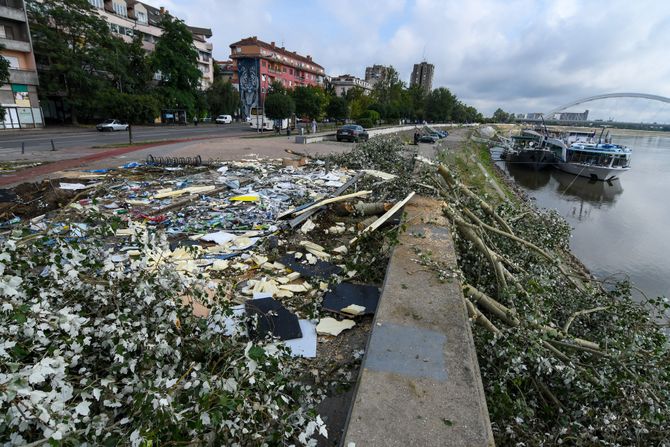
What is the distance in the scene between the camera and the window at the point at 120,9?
137 ft

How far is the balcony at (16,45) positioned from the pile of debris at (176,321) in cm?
3117

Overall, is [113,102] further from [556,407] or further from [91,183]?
[556,407]

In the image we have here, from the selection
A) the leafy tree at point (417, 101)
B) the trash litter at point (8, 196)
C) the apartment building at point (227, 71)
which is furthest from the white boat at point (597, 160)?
the apartment building at point (227, 71)

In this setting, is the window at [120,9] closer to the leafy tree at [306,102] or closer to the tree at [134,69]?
the tree at [134,69]

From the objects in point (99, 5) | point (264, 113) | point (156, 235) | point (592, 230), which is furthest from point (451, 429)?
point (99, 5)

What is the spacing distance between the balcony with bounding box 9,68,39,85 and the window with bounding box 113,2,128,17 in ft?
58.9

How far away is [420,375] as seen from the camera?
8.55 feet

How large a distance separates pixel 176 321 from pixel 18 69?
37.9 metres

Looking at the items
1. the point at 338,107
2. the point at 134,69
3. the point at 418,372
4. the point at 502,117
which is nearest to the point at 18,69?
the point at 134,69

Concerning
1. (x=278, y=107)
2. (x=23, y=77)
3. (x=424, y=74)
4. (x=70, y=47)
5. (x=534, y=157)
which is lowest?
(x=534, y=157)

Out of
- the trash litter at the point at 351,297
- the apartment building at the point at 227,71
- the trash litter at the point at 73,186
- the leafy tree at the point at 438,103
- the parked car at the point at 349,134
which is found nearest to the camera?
the trash litter at the point at 351,297

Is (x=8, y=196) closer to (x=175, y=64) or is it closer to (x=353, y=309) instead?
(x=353, y=309)

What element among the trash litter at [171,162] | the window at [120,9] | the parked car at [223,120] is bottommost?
the trash litter at [171,162]

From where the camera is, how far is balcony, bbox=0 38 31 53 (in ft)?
88.5
